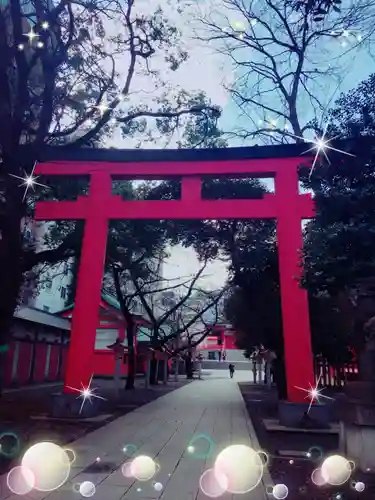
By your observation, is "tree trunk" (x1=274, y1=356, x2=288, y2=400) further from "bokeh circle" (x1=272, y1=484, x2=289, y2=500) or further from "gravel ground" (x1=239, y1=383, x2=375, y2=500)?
"bokeh circle" (x1=272, y1=484, x2=289, y2=500)

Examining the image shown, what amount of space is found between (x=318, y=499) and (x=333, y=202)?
12.2 ft

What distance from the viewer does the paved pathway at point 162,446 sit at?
4.63 m

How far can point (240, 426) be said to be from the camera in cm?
964

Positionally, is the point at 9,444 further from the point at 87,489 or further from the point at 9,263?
the point at 9,263

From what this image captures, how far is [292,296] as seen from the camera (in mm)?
9539

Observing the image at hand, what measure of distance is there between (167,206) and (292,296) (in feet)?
11.7

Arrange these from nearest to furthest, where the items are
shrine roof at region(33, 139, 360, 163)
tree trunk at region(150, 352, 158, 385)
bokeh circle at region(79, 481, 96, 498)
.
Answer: bokeh circle at region(79, 481, 96, 498) → shrine roof at region(33, 139, 360, 163) → tree trunk at region(150, 352, 158, 385)

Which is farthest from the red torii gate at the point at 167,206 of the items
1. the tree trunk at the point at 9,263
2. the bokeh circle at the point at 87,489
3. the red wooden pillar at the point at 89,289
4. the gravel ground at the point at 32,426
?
the bokeh circle at the point at 87,489

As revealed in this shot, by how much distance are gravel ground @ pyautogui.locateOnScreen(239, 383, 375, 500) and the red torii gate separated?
1.84 metres

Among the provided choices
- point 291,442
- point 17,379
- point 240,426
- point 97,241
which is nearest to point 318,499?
point 291,442

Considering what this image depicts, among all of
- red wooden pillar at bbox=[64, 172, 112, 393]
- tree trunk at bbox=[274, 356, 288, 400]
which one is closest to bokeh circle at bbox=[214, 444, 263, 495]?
→ red wooden pillar at bbox=[64, 172, 112, 393]

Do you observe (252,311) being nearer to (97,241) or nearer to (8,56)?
(97,241)

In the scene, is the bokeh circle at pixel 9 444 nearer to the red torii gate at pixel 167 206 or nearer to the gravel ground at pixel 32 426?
the gravel ground at pixel 32 426

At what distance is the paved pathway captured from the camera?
15.2 ft
